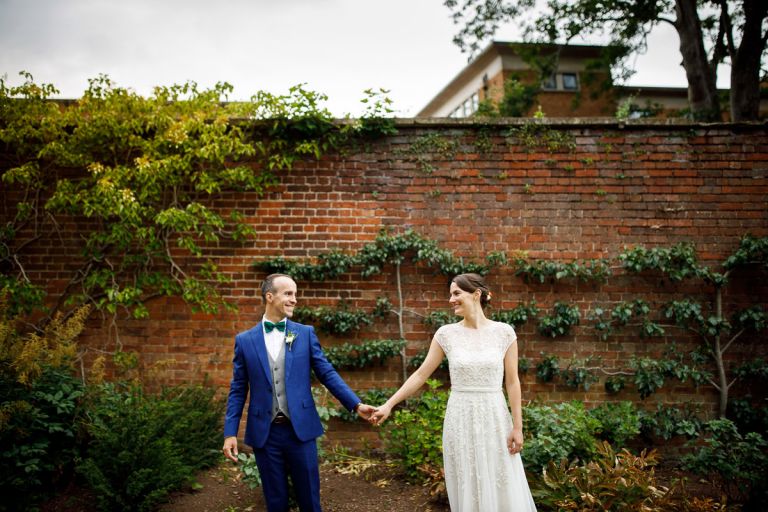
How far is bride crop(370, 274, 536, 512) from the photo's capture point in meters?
3.40

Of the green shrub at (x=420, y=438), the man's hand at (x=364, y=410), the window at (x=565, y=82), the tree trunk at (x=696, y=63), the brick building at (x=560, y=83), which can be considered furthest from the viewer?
the window at (x=565, y=82)

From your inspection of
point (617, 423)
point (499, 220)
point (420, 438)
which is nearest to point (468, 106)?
point (499, 220)

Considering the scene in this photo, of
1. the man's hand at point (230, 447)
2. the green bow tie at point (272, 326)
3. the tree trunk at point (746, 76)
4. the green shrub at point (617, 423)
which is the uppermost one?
the tree trunk at point (746, 76)

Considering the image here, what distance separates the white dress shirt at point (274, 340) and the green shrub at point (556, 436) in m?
2.30

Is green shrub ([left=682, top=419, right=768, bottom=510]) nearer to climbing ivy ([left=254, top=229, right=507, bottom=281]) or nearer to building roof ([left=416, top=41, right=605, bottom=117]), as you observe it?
climbing ivy ([left=254, top=229, right=507, bottom=281])

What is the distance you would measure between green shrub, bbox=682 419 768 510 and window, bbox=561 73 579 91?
25877 mm

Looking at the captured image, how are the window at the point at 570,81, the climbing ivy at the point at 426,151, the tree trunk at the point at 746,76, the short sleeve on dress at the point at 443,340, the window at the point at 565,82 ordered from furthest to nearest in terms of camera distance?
1. the window at the point at 570,81
2. the window at the point at 565,82
3. the tree trunk at the point at 746,76
4. the climbing ivy at the point at 426,151
5. the short sleeve on dress at the point at 443,340

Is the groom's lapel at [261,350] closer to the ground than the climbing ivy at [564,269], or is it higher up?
closer to the ground

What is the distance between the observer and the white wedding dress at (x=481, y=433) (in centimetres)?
339

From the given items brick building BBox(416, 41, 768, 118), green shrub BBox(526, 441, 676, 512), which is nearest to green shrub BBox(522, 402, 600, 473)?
green shrub BBox(526, 441, 676, 512)

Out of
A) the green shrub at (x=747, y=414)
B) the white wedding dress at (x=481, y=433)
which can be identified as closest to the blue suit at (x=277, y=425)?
the white wedding dress at (x=481, y=433)

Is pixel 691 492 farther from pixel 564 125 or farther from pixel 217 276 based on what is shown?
pixel 217 276

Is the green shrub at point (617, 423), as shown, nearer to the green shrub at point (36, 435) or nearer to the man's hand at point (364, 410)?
the man's hand at point (364, 410)

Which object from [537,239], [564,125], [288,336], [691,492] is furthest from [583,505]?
[564,125]
